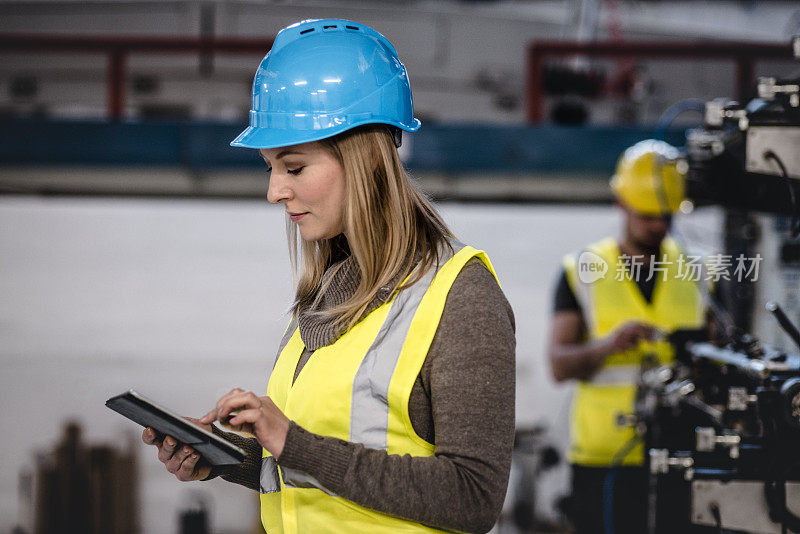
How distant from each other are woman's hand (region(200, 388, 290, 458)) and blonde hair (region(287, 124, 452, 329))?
0.64 ft

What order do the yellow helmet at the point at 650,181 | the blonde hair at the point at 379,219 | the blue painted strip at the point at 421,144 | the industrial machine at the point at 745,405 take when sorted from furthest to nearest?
the blue painted strip at the point at 421,144, the yellow helmet at the point at 650,181, the industrial machine at the point at 745,405, the blonde hair at the point at 379,219

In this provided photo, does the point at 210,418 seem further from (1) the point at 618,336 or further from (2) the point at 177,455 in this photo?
(1) the point at 618,336

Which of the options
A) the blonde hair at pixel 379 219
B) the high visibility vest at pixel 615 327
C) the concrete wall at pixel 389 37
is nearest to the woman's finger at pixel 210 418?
the blonde hair at pixel 379 219

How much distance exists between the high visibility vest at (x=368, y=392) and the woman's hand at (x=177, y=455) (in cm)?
14

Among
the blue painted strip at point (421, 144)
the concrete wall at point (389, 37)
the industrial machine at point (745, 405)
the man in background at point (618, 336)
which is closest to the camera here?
the industrial machine at point (745, 405)

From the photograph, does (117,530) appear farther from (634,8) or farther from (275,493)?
(634,8)

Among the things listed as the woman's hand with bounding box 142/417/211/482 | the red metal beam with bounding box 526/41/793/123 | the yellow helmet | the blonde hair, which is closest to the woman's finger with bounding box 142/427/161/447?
the woman's hand with bounding box 142/417/211/482

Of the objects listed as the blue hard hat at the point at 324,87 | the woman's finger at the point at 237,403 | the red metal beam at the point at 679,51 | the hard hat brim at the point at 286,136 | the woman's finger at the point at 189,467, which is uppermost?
the red metal beam at the point at 679,51

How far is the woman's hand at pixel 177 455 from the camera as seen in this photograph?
1.26 metres

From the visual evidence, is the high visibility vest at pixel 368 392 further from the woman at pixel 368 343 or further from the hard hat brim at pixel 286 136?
the hard hat brim at pixel 286 136

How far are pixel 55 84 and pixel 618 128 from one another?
17.9 feet

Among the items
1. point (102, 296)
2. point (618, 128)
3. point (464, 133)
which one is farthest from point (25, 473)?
point (618, 128)

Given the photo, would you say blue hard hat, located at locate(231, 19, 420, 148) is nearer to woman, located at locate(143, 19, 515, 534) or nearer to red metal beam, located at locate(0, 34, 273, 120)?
woman, located at locate(143, 19, 515, 534)

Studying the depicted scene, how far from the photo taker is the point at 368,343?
48.3 inches
